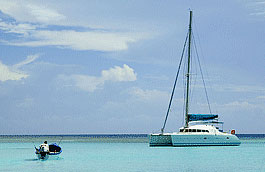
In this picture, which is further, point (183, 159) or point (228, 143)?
point (228, 143)

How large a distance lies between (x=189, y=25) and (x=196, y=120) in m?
11.3

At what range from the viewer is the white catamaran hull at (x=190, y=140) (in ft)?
157

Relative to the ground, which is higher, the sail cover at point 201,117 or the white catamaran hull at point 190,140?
the sail cover at point 201,117

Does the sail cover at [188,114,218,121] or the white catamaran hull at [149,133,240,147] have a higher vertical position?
the sail cover at [188,114,218,121]

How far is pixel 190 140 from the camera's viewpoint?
48125 mm

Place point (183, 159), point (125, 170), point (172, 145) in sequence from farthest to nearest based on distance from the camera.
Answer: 1. point (172, 145)
2. point (183, 159)
3. point (125, 170)

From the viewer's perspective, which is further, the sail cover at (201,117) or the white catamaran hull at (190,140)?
the sail cover at (201,117)

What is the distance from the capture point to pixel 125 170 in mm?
29141

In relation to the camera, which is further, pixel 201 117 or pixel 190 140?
pixel 201 117

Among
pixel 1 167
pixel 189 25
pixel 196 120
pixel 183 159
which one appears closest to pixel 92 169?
pixel 1 167

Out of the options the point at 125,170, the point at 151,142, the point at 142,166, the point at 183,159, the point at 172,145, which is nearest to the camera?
the point at 125,170

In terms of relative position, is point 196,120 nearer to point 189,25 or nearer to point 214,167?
point 189,25

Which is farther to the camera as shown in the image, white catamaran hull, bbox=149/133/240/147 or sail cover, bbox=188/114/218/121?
sail cover, bbox=188/114/218/121

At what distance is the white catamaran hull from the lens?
4794cm
